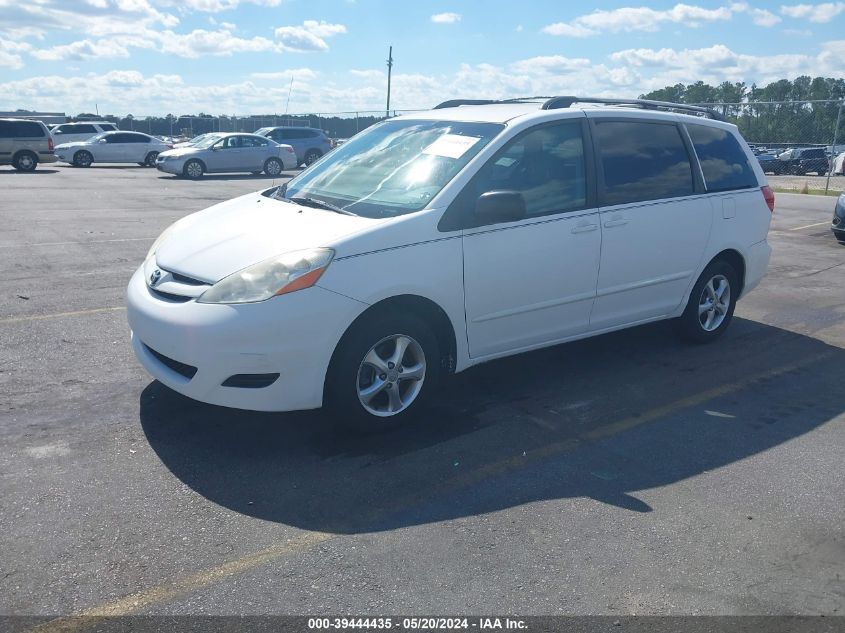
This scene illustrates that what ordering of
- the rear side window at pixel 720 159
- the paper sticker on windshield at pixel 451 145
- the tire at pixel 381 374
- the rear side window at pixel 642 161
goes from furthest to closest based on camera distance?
1. the rear side window at pixel 720 159
2. the rear side window at pixel 642 161
3. the paper sticker on windshield at pixel 451 145
4. the tire at pixel 381 374

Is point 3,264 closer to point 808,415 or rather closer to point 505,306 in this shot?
point 505,306

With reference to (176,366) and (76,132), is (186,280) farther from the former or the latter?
(76,132)

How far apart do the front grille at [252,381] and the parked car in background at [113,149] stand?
31287 millimetres

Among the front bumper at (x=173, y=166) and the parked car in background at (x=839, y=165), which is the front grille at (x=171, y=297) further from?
the parked car in background at (x=839, y=165)

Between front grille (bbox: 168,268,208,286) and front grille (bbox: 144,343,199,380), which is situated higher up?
front grille (bbox: 168,268,208,286)

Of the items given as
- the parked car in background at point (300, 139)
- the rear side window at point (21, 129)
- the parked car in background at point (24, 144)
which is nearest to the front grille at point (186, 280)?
the parked car in background at point (24, 144)

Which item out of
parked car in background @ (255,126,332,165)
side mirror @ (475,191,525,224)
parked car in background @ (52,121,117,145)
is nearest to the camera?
side mirror @ (475,191,525,224)

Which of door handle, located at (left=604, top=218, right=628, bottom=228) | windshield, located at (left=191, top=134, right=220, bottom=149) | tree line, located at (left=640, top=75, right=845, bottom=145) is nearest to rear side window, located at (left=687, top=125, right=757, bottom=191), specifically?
door handle, located at (left=604, top=218, right=628, bottom=228)

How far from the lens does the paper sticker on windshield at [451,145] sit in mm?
5227

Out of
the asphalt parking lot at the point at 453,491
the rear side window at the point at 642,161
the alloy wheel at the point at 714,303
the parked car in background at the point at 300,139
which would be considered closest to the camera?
the asphalt parking lot at the point at 453,491

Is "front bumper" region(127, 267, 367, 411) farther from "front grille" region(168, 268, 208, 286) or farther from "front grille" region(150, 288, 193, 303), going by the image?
"front grille" region(168, 268, 208, 286)

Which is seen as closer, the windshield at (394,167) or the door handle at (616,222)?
the windshield at (394,167)

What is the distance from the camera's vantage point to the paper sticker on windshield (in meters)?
5.23

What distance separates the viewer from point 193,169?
27.9 m
